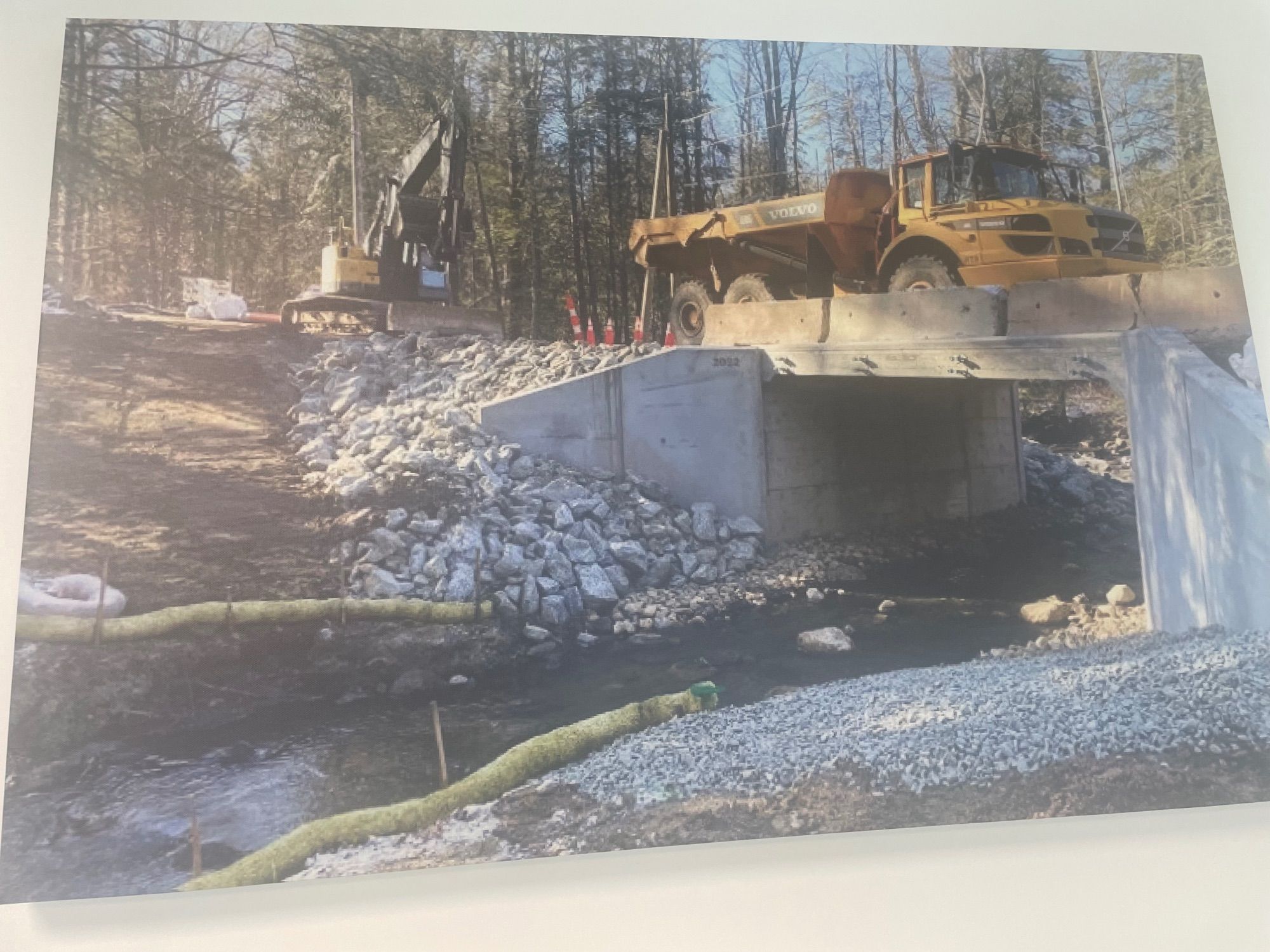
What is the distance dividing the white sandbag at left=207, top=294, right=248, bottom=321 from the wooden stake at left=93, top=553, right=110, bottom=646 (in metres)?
0.94

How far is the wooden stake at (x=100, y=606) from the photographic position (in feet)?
9.35

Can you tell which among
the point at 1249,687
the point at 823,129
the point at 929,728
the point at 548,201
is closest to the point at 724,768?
the point at 929,728

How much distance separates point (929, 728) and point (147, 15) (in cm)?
390

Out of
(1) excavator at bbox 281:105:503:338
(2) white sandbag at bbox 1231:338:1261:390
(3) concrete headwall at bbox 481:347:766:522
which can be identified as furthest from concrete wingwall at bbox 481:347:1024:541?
(2) white sandbag at bbox 1231:338:1261:390

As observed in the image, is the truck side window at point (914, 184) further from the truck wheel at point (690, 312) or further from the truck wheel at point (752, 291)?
the truck wheel at point (690, 312)

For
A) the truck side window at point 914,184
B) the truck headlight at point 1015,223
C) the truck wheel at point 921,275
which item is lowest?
the truck wheel at point 921,275

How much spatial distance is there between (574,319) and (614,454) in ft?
1.85

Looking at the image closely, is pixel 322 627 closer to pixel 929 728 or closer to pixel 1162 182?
pixel 929 728

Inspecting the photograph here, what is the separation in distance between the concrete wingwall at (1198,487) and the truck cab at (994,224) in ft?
1.43

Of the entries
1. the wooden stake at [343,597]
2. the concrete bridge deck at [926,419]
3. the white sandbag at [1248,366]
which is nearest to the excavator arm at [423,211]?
the concrete bridge deck at [926,419]

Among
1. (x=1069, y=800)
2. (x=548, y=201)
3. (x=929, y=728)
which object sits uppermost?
(x=548, y=201)

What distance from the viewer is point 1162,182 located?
363cm

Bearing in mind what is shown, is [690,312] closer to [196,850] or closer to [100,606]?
[100,606]

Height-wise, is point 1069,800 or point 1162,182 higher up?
point 1162,182
